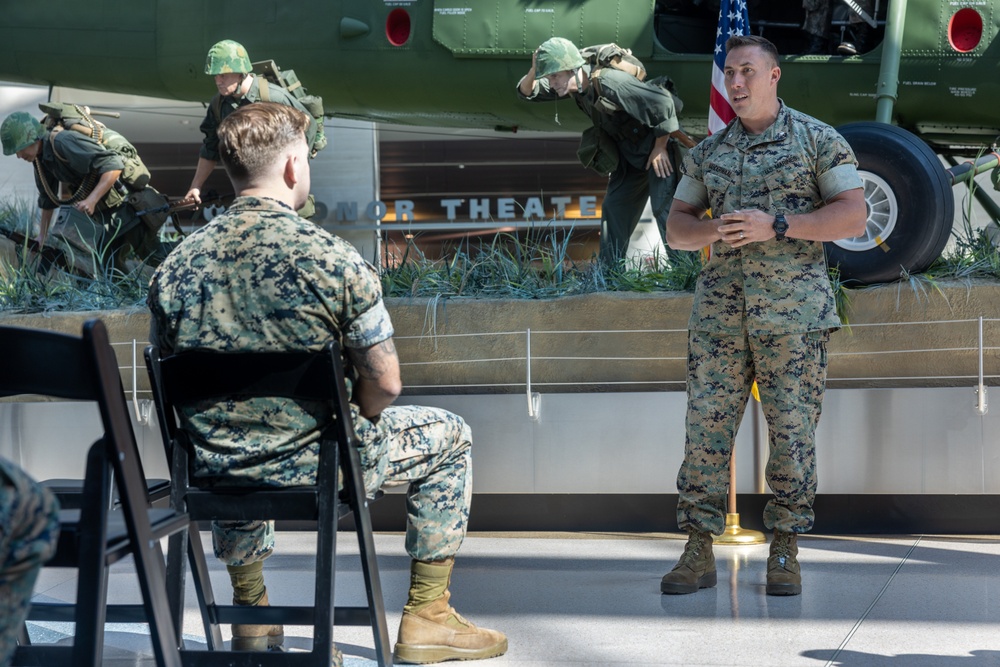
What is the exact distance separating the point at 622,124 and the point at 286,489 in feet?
10.8

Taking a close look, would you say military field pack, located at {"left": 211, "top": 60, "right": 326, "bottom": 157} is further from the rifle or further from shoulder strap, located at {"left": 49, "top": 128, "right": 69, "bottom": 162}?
shoulder strap, located at {"left": 49, "top": 128, "right": 69, "bottom": 162}

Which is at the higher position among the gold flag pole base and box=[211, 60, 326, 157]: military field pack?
box=[211, 60, 326, 157]: military field pack

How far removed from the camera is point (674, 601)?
322cm

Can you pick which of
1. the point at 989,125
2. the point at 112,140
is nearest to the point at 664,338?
the point at 989,125

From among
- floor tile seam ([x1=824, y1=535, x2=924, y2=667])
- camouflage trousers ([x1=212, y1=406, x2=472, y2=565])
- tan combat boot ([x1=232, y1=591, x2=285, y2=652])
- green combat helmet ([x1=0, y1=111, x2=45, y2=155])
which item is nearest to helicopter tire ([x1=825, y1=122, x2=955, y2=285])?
floor tile seam ([x1=824, y1=535, x2=924, y2=667])

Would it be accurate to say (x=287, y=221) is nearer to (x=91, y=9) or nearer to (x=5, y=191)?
(x=91, y=9)

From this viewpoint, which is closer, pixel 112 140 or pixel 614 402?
pixel 614 402

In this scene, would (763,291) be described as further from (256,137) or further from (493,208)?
(493,208)

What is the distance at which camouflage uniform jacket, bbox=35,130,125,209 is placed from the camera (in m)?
5.90

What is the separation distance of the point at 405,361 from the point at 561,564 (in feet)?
4.14

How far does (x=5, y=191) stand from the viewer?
962cm

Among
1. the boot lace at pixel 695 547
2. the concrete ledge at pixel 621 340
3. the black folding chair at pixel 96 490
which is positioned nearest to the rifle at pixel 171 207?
the concrete ledge at pixel 621 340

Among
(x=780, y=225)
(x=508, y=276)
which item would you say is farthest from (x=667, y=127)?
(x=780, y=225)

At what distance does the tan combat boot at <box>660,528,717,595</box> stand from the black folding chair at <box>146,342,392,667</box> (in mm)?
1275
